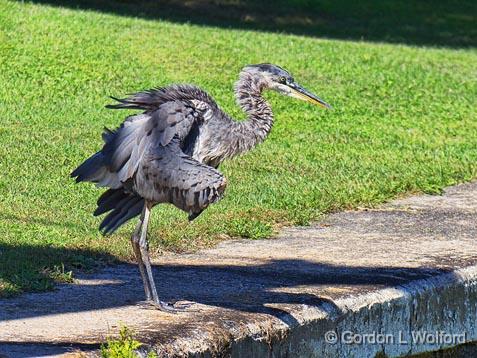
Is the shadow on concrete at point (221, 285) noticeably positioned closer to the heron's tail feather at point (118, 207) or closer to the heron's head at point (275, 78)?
the heron's tail feather at point (118, 207)

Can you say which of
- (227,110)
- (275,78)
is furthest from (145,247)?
(227,110)

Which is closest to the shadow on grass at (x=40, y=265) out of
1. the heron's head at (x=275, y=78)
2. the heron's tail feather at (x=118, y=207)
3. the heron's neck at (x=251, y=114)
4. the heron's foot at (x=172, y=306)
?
the heron's tail feather at (x=118, y=207)

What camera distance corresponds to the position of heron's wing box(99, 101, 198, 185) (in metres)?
6.71

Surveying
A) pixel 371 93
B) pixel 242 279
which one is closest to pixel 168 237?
pixel 242 279

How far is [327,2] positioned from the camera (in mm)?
22547

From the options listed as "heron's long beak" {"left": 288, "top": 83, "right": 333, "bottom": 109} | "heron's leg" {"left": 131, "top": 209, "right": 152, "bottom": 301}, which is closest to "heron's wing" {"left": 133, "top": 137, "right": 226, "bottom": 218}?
"heron's leg" {"left": 131, "top": 209, "right": 152, "bottom": 301}

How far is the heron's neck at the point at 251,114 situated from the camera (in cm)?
721

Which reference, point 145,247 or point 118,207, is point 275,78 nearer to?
point 118,207

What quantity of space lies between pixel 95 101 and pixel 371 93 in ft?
11.1

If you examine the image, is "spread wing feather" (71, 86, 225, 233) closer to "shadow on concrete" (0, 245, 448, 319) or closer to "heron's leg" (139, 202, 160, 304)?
"heron's leg" (139, 202, 160, 304)

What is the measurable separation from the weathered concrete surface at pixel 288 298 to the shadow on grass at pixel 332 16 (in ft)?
34.3

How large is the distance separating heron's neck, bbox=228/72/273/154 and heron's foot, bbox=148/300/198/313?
3.35 ft

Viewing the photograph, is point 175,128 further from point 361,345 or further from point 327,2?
point 327,2

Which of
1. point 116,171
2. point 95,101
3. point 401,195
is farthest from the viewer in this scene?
point 95,101
